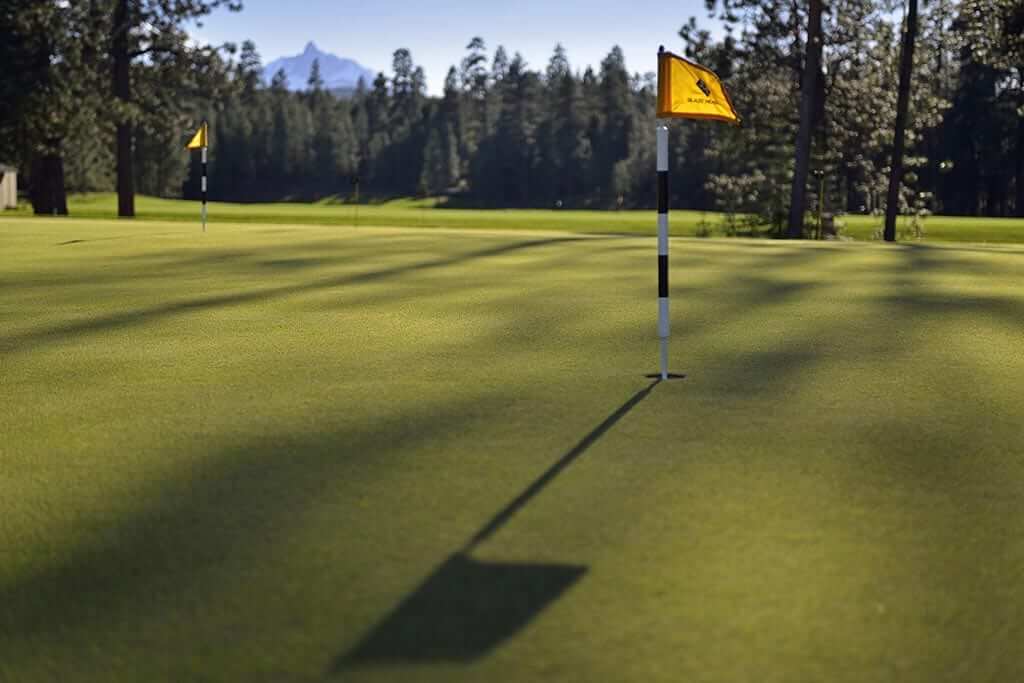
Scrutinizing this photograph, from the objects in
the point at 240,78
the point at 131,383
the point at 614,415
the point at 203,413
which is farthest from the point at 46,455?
the point at 240,78

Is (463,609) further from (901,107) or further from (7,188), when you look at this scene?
(7,188)

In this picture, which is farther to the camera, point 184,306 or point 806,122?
point 806,122

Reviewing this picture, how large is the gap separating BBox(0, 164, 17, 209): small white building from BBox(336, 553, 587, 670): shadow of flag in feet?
237

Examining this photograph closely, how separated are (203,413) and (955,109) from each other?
91052 millimetres

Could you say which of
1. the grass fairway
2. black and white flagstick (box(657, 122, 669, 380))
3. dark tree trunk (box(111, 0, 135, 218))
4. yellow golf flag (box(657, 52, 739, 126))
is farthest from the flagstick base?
dark tree trunk (box(111, 0, 135, 218))

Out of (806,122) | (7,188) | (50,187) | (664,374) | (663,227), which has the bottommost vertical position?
(664,374)

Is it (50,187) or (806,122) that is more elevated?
(806,122)

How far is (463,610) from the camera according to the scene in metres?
3.41

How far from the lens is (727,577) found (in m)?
3.69

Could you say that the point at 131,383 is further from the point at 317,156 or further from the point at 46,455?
the point at 317,156

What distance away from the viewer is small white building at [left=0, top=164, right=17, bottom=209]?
70062 millimetres

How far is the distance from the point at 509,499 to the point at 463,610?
1100 millimetres

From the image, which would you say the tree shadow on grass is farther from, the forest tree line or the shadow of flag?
the forest tree line

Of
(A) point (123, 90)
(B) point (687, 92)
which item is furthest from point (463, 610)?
(A) point (123, 90)
